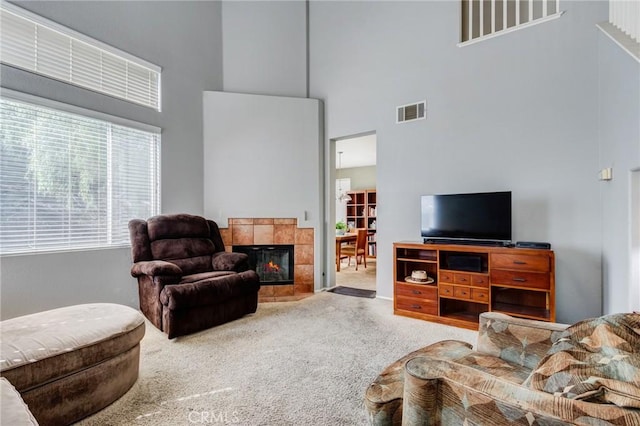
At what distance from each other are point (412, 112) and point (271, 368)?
335cm

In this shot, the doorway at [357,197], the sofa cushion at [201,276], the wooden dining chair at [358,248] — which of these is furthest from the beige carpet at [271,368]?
the doorway at [357,197]

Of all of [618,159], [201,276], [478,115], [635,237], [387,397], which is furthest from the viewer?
[478,115]

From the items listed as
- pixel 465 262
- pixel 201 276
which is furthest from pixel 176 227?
pixel 465 262

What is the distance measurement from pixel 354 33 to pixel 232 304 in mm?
4066

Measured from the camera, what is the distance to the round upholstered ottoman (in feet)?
4.99

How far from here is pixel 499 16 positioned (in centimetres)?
360

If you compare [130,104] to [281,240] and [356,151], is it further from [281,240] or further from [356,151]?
[356,151]

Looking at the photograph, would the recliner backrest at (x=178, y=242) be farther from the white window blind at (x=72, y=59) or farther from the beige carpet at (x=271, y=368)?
the white window blind at (x=72, y=59)

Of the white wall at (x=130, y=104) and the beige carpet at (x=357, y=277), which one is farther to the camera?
the beige carpet at (x=357, y=277)

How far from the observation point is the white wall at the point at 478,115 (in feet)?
9.80

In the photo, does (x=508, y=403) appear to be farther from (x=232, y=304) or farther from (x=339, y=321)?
(x=232, y=304)

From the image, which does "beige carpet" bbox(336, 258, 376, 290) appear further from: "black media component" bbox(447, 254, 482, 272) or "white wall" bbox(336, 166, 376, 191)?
"white wall" bbox(336, 166, 376, 191)

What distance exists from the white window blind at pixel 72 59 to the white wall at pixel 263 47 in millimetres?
1267

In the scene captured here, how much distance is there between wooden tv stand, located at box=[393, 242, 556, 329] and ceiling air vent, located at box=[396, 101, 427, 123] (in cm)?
165
